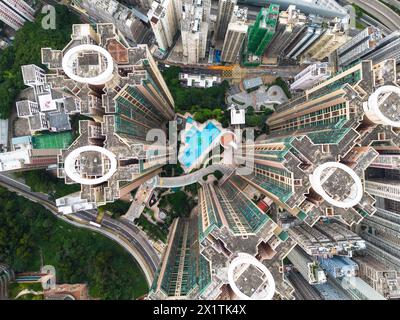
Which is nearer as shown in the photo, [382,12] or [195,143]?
[195,143]

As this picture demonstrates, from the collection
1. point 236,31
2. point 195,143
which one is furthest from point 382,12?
point 195,143

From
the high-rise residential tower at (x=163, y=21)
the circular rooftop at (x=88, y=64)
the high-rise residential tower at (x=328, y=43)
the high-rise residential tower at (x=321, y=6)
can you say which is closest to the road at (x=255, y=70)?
the high-rise residential tower at (x=328, y=43)

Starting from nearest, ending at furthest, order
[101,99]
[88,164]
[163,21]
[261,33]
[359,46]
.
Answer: [88,164] < [101,99] < [163,21] < [261,33] < [359,46]

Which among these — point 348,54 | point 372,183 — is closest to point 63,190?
point 372,183

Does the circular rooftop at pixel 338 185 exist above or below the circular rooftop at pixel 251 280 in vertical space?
above

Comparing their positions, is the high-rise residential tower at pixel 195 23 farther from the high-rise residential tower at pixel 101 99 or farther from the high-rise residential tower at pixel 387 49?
the high-rise residential tower at pixel 387 49

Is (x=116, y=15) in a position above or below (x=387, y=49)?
above

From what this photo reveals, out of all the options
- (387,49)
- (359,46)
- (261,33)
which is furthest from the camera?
(359,46)

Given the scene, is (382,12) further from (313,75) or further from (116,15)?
(116,15)
